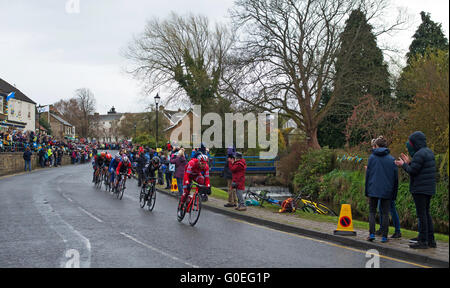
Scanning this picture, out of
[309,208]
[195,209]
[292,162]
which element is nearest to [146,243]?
[195,209]

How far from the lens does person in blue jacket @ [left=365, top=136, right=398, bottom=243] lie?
28.6 ft

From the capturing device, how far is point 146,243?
29.2 feet

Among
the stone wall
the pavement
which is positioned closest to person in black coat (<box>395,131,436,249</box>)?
the pavement

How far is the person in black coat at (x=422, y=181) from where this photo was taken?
7.94 m

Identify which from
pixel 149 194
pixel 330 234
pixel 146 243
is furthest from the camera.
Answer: pixel 149 194

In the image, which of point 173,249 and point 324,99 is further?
point 324,99

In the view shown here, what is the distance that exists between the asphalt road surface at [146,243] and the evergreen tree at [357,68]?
61.2ft

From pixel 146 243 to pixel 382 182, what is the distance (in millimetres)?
4831

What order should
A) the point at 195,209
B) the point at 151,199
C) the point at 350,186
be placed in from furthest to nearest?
1. the point at 350,186
2. the point at 151,199
3. the point at 195,209

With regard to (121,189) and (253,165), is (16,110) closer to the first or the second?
(253,165)

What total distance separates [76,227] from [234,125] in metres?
28.2

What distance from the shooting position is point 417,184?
8.06 metres
